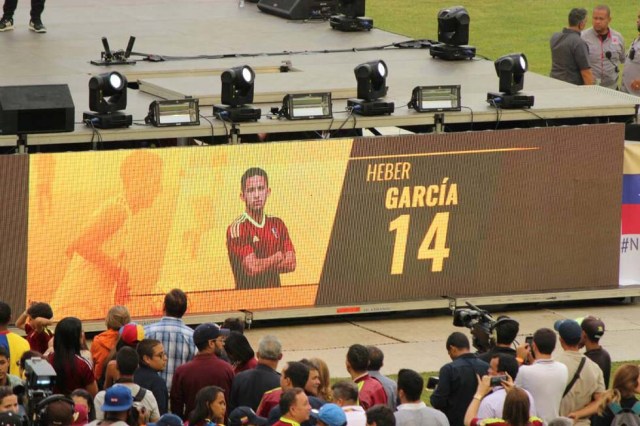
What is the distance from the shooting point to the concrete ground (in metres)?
17.0

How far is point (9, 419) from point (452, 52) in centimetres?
1224

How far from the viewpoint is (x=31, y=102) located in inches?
677

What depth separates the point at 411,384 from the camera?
11906 millimetres

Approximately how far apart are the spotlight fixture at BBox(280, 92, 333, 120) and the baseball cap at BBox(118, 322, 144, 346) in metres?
5.15

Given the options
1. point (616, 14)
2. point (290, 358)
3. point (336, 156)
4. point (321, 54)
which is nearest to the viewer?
point (290, 358)

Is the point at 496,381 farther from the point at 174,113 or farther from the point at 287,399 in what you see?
the point at 174,113

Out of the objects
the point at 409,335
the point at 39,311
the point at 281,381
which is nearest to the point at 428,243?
the point at 409,335

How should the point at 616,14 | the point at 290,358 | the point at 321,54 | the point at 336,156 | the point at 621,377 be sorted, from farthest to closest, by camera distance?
1. the point at 616,14
2. the point at 321,54
3. the point at 336,156
4. the point at 290,358
5. the point at 621,377

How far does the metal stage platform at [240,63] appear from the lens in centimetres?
1844

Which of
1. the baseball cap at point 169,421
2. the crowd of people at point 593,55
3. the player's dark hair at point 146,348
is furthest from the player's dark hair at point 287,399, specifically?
the crowd of people at point 593,55

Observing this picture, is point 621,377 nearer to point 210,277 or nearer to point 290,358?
point 290,358

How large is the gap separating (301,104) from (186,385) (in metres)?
5.61

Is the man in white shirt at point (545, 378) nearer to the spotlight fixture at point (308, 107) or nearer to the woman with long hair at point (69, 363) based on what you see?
the woman with long hair at point (69, 363)

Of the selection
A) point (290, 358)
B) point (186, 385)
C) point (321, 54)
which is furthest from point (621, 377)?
point (321, 54)
